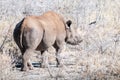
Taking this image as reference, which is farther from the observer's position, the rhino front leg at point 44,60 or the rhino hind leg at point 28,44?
the rhino front leg at point 44,60

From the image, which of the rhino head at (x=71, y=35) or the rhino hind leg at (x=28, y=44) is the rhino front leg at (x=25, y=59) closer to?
the rhino hind leg at (x=28, y=44)

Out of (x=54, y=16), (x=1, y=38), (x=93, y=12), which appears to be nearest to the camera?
(x=54, y=16)

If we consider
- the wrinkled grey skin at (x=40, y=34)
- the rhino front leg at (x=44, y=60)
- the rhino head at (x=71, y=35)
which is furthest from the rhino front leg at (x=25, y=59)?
the rhino head at (x=71, y=35)

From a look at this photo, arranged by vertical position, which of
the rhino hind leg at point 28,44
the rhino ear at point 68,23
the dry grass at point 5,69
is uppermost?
the rhino ear at point 68,23

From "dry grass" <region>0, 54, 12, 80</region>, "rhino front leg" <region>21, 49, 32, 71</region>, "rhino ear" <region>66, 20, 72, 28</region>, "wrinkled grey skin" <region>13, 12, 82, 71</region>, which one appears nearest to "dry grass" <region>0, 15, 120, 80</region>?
"dry grass" <region>0, 54, 12, 80</region>

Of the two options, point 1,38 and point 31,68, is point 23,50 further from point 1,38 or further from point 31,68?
point 1,38

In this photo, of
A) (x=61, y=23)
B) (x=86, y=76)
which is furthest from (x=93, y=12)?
(x=86, y=76)

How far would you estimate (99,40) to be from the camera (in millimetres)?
15633

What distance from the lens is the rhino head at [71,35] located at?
14.8m

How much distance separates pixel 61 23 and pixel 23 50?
200 centimetres

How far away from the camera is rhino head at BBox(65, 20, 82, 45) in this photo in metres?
14.8

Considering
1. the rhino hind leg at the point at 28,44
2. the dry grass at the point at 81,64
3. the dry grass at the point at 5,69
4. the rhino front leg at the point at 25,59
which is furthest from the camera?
Answer: the rhino front leg at the point at 25,59

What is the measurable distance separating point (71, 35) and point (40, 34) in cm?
238

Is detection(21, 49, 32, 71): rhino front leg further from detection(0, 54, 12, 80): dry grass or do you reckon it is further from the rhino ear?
the rhino ear
